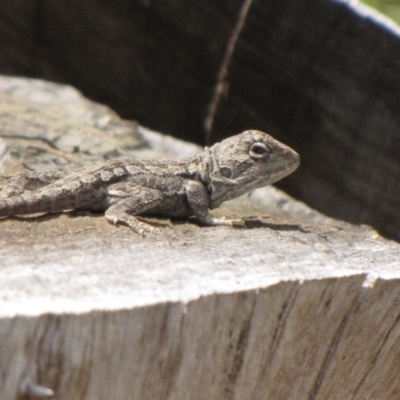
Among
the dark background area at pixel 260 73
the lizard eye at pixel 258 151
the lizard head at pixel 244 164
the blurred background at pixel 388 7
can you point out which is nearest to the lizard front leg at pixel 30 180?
the lizard head at pixel 244 164

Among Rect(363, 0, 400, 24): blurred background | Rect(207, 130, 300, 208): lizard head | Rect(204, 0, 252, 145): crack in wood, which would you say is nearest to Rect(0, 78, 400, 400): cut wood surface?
Rect(207, 130, 300, 208): lizard head

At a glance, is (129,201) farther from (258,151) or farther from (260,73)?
(260,73)

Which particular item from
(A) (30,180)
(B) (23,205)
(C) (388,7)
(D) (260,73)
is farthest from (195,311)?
(C) (388,7)

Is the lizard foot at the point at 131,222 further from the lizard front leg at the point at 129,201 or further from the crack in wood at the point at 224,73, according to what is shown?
the crack in wood at the point at 224,73

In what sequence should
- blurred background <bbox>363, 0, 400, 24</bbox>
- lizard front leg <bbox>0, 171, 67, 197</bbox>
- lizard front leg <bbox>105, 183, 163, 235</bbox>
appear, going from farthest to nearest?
blurred background <bbox>363, 0, 400, 24</bbox>, lizard front leg <bbox>0, 171, 67, 197</bbox>, lizard front leg <bbox>105, 183, 163, 235</bbox>

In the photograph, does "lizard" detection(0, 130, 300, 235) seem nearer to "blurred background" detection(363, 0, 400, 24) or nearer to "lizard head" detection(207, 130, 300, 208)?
"lizard head" detection(207, 130, 300, 208)

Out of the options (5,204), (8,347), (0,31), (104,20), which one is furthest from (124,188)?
(0,31)
